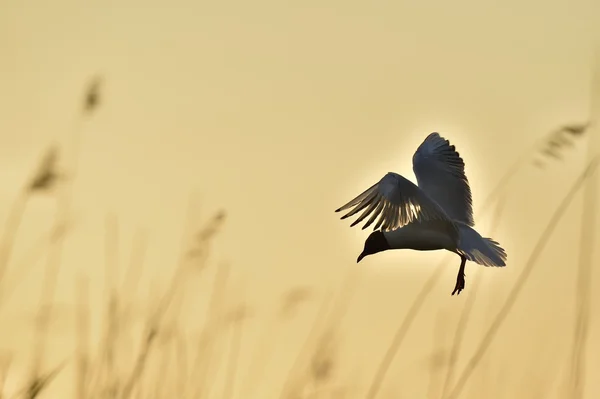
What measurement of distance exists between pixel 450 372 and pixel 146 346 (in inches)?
41.7

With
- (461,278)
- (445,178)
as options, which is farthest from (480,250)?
(445,178)

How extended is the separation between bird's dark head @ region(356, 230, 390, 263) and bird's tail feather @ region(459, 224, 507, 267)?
1.35ft

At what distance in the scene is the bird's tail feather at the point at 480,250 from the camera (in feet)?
16.6

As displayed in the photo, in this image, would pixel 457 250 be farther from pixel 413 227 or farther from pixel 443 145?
pixel 443 145

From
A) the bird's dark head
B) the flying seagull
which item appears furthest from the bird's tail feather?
the bird's dark head

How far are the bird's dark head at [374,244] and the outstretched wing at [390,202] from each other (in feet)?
1.34

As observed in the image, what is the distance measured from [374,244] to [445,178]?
3.91ft

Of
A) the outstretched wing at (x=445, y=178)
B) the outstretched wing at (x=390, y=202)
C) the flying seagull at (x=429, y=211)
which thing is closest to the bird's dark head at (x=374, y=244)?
the flying seagull at (x=429, y=211)

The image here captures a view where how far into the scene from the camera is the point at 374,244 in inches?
206

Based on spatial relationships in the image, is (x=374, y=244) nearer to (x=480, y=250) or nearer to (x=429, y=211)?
(x=429, y=211)

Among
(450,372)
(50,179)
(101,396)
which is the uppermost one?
(50,179)

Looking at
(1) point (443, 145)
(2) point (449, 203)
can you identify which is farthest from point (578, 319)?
(1) point (443, 145)

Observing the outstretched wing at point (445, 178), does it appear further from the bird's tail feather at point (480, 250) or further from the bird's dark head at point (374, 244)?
the bird's dark head at point (374, 244)

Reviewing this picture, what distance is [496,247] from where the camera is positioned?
5.32m
